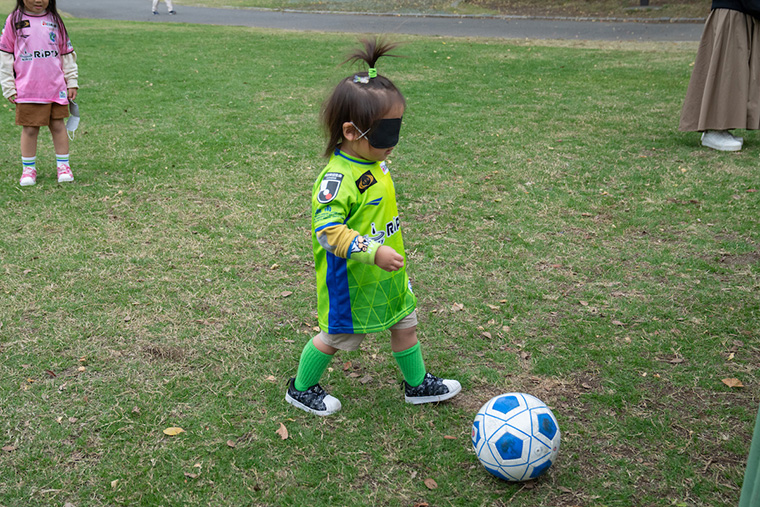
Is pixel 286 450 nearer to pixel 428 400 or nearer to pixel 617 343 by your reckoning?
pixel 428 400

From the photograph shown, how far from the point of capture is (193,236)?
17.0 feet

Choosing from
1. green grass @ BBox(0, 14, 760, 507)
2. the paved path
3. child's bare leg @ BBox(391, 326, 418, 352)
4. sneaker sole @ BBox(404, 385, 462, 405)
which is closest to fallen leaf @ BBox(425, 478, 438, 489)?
green grass @ BBox(0, 14, 760, 507)

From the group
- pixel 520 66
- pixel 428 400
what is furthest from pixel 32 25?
pixel 520 66

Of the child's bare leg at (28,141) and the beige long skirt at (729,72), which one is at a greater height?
the beige long skirt at (729,72)

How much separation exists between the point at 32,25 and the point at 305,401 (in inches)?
185

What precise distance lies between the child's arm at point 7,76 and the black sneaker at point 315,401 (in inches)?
176

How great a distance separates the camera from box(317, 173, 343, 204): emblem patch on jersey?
2.67 meters

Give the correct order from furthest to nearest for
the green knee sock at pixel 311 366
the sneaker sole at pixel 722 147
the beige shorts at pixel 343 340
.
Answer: the sneaker sole at pixel 722 147
the green knee sock at pixel 311 366
the beige shorts at pixel 343 340

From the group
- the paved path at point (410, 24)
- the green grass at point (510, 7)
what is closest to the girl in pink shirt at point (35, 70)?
the paved path at point (410, 24)

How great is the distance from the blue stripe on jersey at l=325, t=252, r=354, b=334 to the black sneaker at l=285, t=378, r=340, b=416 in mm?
432

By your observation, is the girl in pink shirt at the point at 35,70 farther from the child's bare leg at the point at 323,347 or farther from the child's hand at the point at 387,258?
the child's hand at the point at 387,258

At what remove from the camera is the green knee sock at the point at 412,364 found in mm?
3195

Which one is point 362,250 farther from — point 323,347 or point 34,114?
point 34,114

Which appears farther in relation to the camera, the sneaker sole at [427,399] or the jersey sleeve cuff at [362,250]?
the sneaker sole at [427,399]
